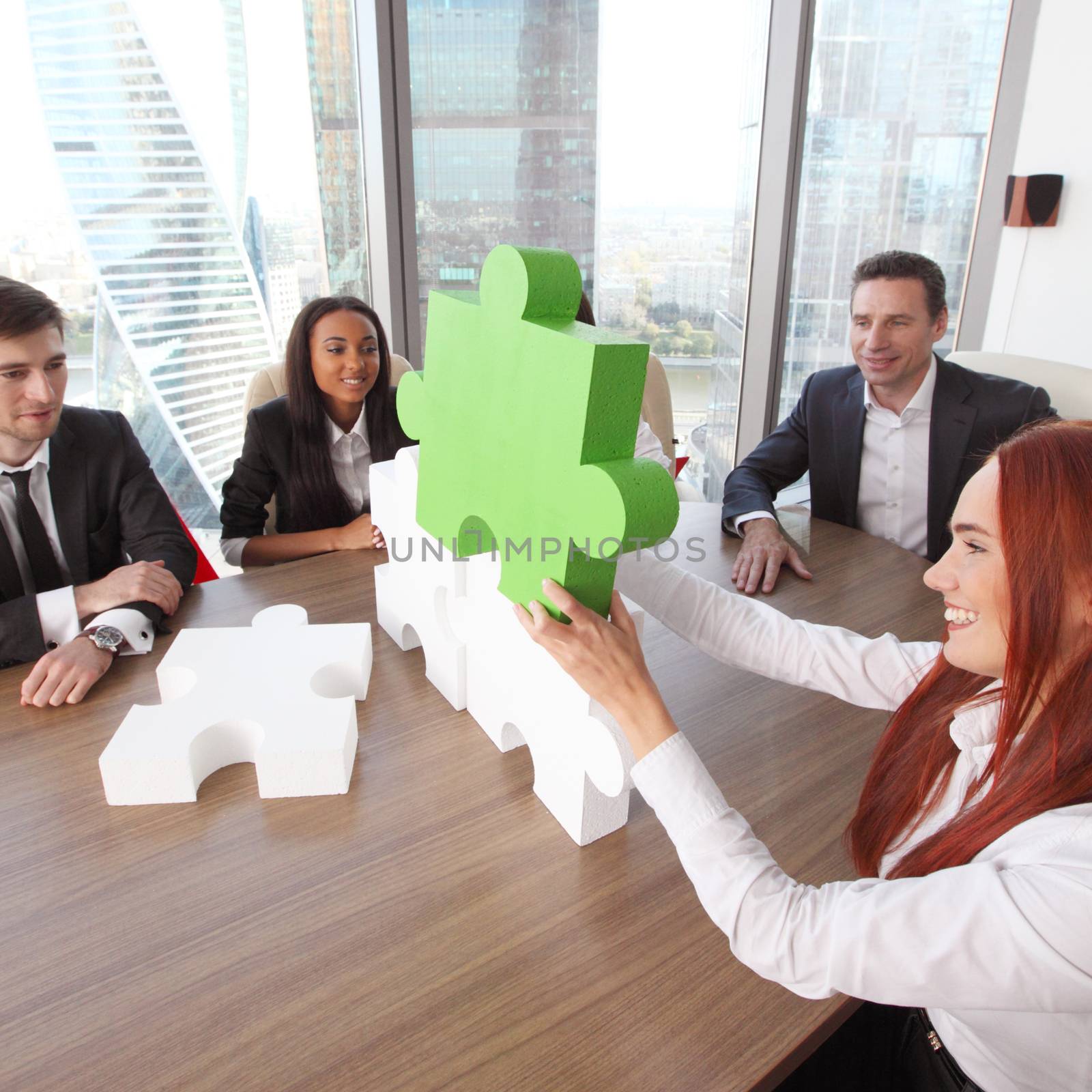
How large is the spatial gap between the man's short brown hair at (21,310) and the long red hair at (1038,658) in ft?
5.36

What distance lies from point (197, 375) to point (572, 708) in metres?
2.47

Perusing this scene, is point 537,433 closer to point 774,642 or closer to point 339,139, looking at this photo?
point 774,642

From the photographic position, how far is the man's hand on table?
1.16 meters

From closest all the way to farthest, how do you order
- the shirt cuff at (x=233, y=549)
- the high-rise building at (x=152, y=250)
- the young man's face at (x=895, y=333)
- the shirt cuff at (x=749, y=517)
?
1. the shirt cuff at (x=749, y=517)
2. the shirt cuff at (x=233, y=549)
3. the young man's face at (x=895, y=333)
4. the high-rise building at (x=152, y=250)

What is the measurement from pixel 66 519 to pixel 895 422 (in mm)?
2029

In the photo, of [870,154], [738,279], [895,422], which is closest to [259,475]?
[895,422]

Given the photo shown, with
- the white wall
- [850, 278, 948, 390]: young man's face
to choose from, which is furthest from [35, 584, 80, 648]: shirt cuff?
the white wall

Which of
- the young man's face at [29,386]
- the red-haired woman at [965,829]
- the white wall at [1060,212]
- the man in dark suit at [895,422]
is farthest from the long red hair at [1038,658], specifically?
the white wall at [1060,212]

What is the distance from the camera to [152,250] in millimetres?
2629

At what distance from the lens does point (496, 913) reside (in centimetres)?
82

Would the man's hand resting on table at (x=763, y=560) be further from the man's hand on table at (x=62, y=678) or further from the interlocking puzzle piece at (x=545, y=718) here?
the man's hand on table at (x=62, y=678)

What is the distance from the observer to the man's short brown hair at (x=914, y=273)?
85.5 inches

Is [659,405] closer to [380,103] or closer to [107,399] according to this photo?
[380,103]

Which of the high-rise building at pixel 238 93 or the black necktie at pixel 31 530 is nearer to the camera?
the black necktie at pixel 31 530
